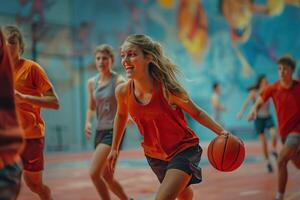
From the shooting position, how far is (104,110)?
19.5 ft

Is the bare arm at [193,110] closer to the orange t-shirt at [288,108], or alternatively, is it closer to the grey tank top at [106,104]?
the grey tank top at [106,104]

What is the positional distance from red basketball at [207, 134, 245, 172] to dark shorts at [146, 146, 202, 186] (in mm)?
205

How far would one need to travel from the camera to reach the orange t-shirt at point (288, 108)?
6.18 meters

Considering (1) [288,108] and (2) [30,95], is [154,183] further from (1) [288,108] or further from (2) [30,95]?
(2) [30,95]

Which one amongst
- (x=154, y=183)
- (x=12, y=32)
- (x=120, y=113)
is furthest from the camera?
(x=154, y=183)

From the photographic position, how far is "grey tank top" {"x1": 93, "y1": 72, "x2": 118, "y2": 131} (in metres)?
5.89

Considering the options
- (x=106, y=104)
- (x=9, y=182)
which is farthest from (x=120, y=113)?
(x=9, y=182)

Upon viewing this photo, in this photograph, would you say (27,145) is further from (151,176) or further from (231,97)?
(231,97)

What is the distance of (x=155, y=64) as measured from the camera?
4.15 metres

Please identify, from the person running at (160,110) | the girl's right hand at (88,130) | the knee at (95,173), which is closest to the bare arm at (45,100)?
the person running at (160,110)

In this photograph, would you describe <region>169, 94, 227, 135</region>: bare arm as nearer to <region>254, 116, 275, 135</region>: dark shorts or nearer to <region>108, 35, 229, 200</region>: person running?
<region>108, 35, 229, 200</region>: person running

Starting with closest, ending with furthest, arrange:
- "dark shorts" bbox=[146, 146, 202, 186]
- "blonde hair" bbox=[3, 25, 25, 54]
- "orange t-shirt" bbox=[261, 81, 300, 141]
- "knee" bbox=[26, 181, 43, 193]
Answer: "dark shorts" bbox=[146, 146, 202, 186], "blonde hair" bbox=[3, 25, 25, 54], "knee" bbox=[26, 181, 43, 193], "orange t-shirt" bbox=[261, 81, 300, 141]

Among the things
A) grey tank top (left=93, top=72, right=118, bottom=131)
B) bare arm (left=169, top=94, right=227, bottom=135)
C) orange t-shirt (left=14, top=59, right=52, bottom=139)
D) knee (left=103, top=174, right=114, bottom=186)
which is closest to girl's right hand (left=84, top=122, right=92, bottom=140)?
grey tank top (left=93, top=72, right=118, bottom=131)

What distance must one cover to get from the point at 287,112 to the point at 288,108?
5cm
